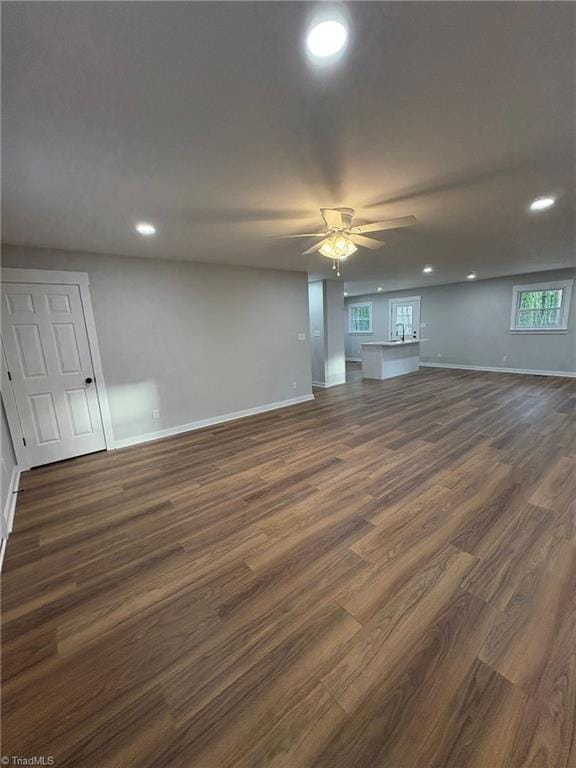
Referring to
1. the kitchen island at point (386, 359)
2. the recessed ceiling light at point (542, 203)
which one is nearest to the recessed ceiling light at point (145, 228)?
the recessed ceiling light at point (542, 203)

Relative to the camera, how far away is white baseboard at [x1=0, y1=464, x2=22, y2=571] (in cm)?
228

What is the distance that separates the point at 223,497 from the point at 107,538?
92 centimetres

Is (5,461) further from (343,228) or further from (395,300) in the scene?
(395,300)

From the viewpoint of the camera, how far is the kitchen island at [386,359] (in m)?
7.61

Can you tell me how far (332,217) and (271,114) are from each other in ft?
3.82

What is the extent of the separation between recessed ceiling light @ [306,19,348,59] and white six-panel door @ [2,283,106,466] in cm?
365

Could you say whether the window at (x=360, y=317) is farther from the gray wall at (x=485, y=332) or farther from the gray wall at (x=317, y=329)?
the gray wall at (x=317, y=329)

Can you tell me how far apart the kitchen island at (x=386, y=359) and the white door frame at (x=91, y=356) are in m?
5.96

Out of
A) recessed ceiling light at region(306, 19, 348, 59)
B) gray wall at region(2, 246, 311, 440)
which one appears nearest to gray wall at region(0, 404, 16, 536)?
gray wall at region(2, 246, 311, 440)

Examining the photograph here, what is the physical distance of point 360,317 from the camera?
35.8 ft

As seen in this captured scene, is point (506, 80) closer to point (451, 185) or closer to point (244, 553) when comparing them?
point (451, 185)

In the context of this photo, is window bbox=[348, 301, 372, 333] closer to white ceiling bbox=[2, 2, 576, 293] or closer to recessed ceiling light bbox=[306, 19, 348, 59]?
white ceiling bbox=[2, 2, 576, 293]

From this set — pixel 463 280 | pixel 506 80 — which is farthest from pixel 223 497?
pixel 463 280

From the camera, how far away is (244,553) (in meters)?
2.05
